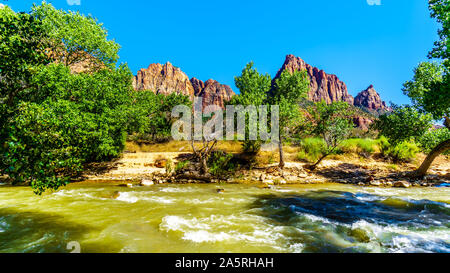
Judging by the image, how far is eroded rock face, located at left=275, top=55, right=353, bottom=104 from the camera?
517ft

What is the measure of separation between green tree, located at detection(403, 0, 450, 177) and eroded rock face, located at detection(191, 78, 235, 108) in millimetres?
115140

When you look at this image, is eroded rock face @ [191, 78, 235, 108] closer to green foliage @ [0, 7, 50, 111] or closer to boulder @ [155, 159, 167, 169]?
boulder @ [155, 159, 167, 169]

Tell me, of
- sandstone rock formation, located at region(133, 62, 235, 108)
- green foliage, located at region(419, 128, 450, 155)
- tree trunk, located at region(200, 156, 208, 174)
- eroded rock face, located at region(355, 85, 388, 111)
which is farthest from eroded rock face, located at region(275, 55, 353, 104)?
tree trunk, located at region(200, 156, 208, 174)

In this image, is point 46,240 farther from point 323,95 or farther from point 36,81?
point 323,95

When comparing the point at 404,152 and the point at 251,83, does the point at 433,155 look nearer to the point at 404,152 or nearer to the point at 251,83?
the point at 404,152

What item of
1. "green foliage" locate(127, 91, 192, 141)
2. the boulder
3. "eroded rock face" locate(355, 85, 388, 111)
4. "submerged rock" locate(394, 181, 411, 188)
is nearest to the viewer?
"submerged rock" locate(394, 181, 411, 188)

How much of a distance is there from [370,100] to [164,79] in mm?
159750

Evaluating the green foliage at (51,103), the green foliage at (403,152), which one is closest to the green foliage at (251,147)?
the green foliage at (51,103)

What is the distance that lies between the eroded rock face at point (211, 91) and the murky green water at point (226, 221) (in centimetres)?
11957

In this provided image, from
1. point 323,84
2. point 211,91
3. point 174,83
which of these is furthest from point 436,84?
point 323,84

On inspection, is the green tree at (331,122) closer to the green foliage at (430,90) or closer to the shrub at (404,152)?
the green foliage at (430,90)

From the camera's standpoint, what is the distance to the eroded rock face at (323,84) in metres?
158

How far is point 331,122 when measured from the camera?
15.5 m
